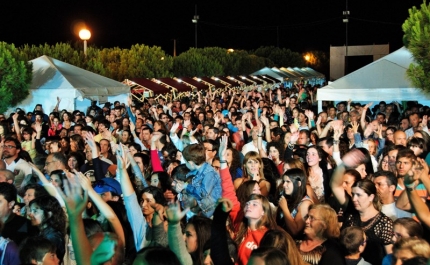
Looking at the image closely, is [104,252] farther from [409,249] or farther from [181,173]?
[181,173]

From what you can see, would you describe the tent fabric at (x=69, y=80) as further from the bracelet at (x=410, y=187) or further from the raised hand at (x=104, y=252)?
the raised hand at (x=104, y=252)

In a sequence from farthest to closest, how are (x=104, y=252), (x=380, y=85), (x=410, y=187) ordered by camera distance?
(x=380, y=85)
(x=410, y=187)
(x=104, y=252)

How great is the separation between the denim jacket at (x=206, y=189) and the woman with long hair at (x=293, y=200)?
612 mm

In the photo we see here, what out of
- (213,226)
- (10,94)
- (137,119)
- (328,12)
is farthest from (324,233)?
(328,12)

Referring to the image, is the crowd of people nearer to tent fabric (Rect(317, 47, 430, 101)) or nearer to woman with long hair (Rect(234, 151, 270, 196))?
woman with long hair (Rect(234, 151, 270, 196))

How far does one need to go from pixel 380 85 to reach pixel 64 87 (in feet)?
29.0

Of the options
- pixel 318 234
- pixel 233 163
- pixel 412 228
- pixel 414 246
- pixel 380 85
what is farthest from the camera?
pixel 380 85

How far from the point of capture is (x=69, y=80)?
20453mm

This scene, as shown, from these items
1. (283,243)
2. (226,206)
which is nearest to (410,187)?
(283,243)

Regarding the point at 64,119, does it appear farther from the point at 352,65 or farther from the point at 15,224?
the point at 352,65

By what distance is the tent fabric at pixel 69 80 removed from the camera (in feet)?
66.5

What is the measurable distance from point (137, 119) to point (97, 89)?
6909 millimetres

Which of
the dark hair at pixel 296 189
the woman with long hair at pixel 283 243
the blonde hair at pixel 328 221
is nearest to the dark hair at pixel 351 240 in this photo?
the blonde hair at pixel 328 221

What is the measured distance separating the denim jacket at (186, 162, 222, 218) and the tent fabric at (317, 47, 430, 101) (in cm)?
1238
